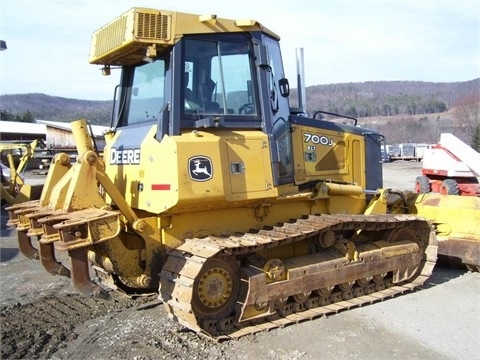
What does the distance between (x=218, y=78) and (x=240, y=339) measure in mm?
2736

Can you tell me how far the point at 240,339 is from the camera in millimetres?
5086

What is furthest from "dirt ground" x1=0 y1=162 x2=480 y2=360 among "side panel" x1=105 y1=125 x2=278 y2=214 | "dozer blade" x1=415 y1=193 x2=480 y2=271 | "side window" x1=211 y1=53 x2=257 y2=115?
"side window" x1=211 y1=53 x2=257 y2=115

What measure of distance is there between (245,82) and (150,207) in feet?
5.74

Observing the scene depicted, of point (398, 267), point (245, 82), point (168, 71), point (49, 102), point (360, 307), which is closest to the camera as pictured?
point (168, 71)

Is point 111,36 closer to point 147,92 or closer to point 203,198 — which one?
point 147,92

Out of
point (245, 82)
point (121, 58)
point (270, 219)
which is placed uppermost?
point (121, 58)

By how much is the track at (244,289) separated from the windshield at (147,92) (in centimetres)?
157

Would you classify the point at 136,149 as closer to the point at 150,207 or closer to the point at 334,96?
the point at 150,207

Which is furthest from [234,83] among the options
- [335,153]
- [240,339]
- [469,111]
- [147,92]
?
[469,111]

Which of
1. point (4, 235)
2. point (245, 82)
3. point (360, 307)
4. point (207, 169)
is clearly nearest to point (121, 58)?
point (245, 82)

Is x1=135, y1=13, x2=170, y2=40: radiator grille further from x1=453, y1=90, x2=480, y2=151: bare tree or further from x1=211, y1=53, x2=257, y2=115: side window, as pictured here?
x1=453, y1=90, x2=480, y2=151: bare tree

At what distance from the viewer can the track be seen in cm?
486

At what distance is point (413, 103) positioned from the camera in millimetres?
100812

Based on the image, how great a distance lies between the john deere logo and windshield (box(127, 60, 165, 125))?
2.59 feet
